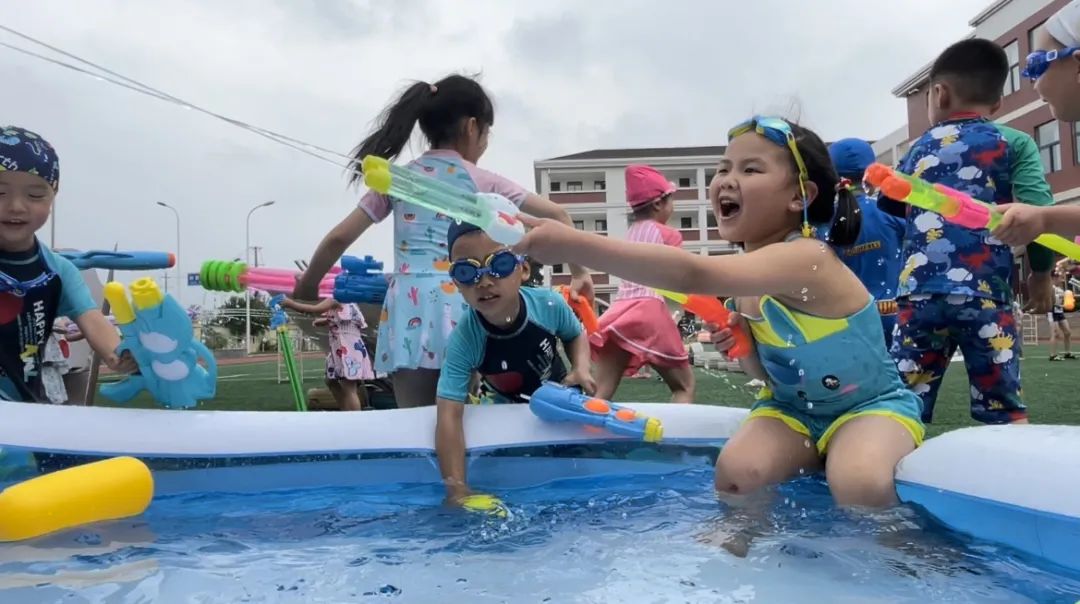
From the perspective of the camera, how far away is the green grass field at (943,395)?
5031 millimetres

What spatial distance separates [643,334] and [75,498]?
277 cm

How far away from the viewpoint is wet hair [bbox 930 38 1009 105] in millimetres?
3205

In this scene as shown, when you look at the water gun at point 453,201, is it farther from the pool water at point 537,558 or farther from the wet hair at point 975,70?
the wet hair at point 975,70

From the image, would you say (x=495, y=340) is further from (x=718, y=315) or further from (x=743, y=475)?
(x=743, y=475)

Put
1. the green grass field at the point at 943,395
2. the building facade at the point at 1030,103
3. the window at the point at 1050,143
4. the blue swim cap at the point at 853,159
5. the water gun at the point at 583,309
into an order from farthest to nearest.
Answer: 1. the window at the point at 1050,143
2. the building facade at the point at 1030,103
3. the green grass field at the point at 943,395
4. the blue swim cap at the point at 853,159
5. the water gun at the point at 583,309

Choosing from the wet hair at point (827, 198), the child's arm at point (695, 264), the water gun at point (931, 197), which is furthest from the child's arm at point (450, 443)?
the water gun at point (931, 197)

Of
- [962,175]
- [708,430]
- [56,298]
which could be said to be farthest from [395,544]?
[962,175]

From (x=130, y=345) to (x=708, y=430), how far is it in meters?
2.07

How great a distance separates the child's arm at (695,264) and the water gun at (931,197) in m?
0.25

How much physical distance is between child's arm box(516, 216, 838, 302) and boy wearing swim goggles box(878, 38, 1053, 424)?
1034 mm

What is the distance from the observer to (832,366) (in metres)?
2.35

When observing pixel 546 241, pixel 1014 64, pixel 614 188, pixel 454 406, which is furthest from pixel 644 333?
pixel 614 188

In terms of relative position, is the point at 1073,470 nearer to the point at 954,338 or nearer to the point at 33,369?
the point at 954,338

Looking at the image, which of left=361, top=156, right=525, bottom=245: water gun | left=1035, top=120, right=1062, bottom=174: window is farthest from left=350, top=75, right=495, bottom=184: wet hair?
left=1035, top=120, right=1062, bottom=174: window
